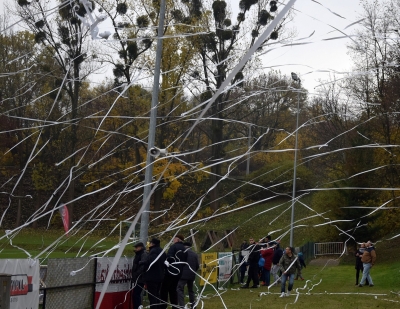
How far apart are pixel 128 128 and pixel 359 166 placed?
826 cm

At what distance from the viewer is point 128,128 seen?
2339 cm

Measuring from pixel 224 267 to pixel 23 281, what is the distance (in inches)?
354

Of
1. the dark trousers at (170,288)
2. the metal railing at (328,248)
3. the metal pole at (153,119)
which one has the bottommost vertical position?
the metal railing at (328,248)

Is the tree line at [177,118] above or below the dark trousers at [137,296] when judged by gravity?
above

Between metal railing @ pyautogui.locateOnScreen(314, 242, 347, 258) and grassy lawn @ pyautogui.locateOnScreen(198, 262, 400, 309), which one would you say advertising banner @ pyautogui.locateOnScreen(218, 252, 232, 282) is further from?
metal railing @ pyautogui.locateOnScreen(314, 242, 347, 258)

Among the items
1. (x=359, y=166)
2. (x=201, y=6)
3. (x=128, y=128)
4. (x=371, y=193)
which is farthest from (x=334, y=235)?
(x=201, y=6)

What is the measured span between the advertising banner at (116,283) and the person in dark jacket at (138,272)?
236mm

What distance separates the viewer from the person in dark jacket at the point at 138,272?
11.4 metres

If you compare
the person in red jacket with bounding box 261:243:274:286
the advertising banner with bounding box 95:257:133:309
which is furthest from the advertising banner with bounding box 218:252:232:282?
the advertising banner with bounding box 95:257:133:309

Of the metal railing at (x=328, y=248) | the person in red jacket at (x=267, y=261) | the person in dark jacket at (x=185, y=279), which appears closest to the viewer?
the person in dark jacket at (x=185, y=279)

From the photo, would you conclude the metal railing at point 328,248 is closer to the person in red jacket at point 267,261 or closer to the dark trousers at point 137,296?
the person in red jacket at point 267,261

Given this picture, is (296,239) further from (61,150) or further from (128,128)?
(128,128)

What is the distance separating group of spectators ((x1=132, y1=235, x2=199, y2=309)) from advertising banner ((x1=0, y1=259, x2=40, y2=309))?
200 centimetres

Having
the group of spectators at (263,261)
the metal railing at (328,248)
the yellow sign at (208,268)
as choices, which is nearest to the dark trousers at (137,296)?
the yellow sign at (208,268)
